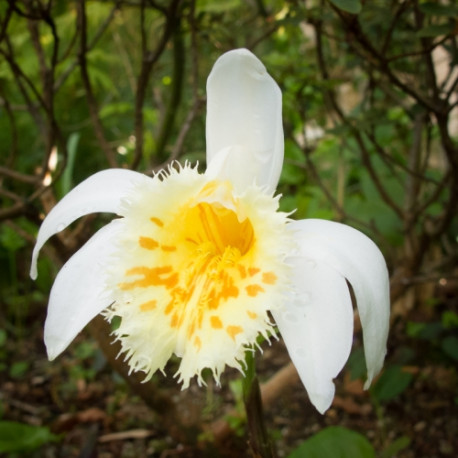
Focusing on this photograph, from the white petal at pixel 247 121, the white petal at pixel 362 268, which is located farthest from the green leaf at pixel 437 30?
the white petal at pixel 362 268

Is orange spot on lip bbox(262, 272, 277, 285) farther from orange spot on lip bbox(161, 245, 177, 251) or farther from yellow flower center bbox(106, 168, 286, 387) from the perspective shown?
orange spot on lip bbox(161, 245, 177, 251)

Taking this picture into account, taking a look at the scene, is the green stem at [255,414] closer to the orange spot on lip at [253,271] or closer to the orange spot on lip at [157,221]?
the orange spot on lip at [253,271]

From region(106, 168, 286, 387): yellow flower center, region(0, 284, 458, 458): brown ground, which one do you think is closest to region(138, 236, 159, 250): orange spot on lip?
region(106, 168, 286, 387): yellow flower center

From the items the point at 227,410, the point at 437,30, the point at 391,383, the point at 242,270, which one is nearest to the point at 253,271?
the point at 242,270

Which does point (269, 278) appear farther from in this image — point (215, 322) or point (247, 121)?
point (247, 121)

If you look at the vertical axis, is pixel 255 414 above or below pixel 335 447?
above

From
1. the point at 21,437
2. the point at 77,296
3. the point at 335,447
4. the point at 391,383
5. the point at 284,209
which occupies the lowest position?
the point at 21,437
